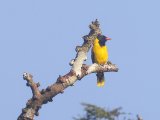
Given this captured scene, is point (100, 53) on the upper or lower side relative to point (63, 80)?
upper

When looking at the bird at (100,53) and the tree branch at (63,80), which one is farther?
the bird at (100,53)

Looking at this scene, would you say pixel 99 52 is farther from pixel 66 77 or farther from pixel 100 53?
pixel 66 77

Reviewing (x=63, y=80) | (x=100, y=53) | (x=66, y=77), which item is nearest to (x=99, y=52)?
(x=100, y=53)

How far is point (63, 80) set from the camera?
274 inches

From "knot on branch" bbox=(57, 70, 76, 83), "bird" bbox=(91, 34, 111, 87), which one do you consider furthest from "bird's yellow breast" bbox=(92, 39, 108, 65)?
"knot on branch" bbox=(57, 70, 76, 83)

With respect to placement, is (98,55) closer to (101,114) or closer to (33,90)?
(101,114)

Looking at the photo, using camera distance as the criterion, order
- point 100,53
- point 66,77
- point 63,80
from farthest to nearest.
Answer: point 100,53 < point 66,77 < point 63,80

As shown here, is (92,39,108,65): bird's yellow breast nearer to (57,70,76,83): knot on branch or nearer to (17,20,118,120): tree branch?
(17,20,118,120): tree branch

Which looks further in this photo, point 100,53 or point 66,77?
point 100,53

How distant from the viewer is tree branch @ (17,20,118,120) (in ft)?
21.9

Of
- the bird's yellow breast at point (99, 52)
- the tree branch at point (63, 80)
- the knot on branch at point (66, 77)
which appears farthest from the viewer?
the bird's yellow breast at point (99, 52)

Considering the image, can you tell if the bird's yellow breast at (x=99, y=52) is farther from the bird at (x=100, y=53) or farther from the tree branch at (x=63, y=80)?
the tree branch at (x=63, y=80)

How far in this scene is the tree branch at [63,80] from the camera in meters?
6.69

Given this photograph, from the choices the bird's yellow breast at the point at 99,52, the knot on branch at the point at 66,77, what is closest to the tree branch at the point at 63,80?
the knot on branch at the point at 66,77
